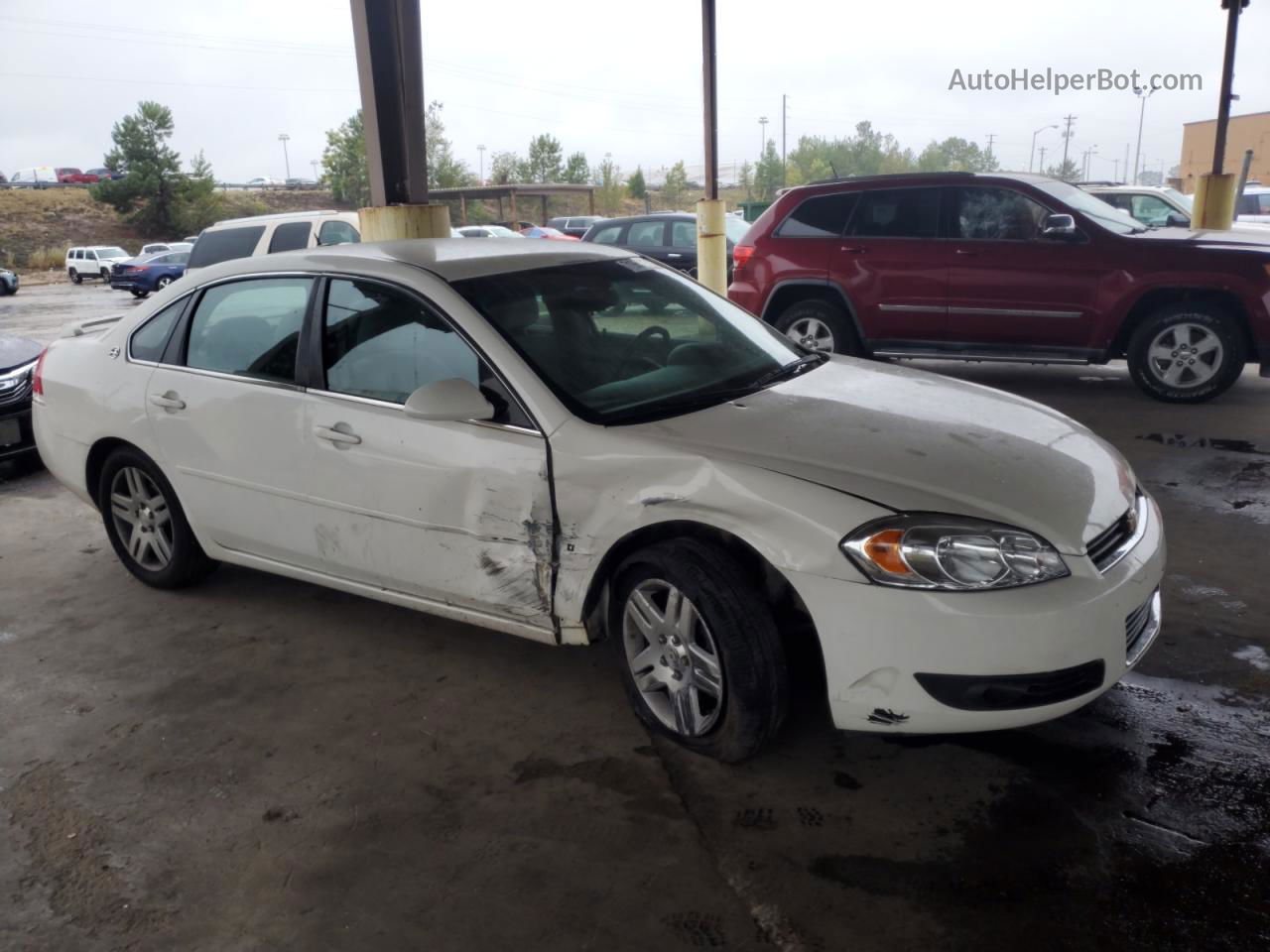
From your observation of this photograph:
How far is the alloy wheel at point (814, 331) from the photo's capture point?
8836 millimetres

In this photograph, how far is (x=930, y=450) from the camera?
9.84 ft

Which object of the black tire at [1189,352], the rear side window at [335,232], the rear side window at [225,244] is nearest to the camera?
the black tire at [1189,352]

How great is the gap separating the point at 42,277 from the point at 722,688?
48948mm

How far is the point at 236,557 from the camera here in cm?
420

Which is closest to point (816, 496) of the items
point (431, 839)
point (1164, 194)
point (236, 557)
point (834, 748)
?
point (834, 748)

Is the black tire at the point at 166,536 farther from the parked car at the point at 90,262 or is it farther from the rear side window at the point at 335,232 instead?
the parked car at the point at 90,262

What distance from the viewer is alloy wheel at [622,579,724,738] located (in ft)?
9.70

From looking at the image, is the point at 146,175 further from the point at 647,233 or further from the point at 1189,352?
the point at 1189,352

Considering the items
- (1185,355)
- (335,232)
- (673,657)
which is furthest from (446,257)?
(335,232)

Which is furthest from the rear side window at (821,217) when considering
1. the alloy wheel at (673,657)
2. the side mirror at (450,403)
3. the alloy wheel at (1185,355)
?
the alloy wheel at (673,657)

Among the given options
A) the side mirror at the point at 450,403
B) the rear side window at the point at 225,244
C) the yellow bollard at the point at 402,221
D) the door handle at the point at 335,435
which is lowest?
the door handle at the point at 335,435

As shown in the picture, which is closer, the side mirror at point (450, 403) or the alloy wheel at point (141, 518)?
the side mirror at point (450, 403)

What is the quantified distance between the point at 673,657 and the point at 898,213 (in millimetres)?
6375

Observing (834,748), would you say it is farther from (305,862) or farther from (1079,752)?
(305,862)
